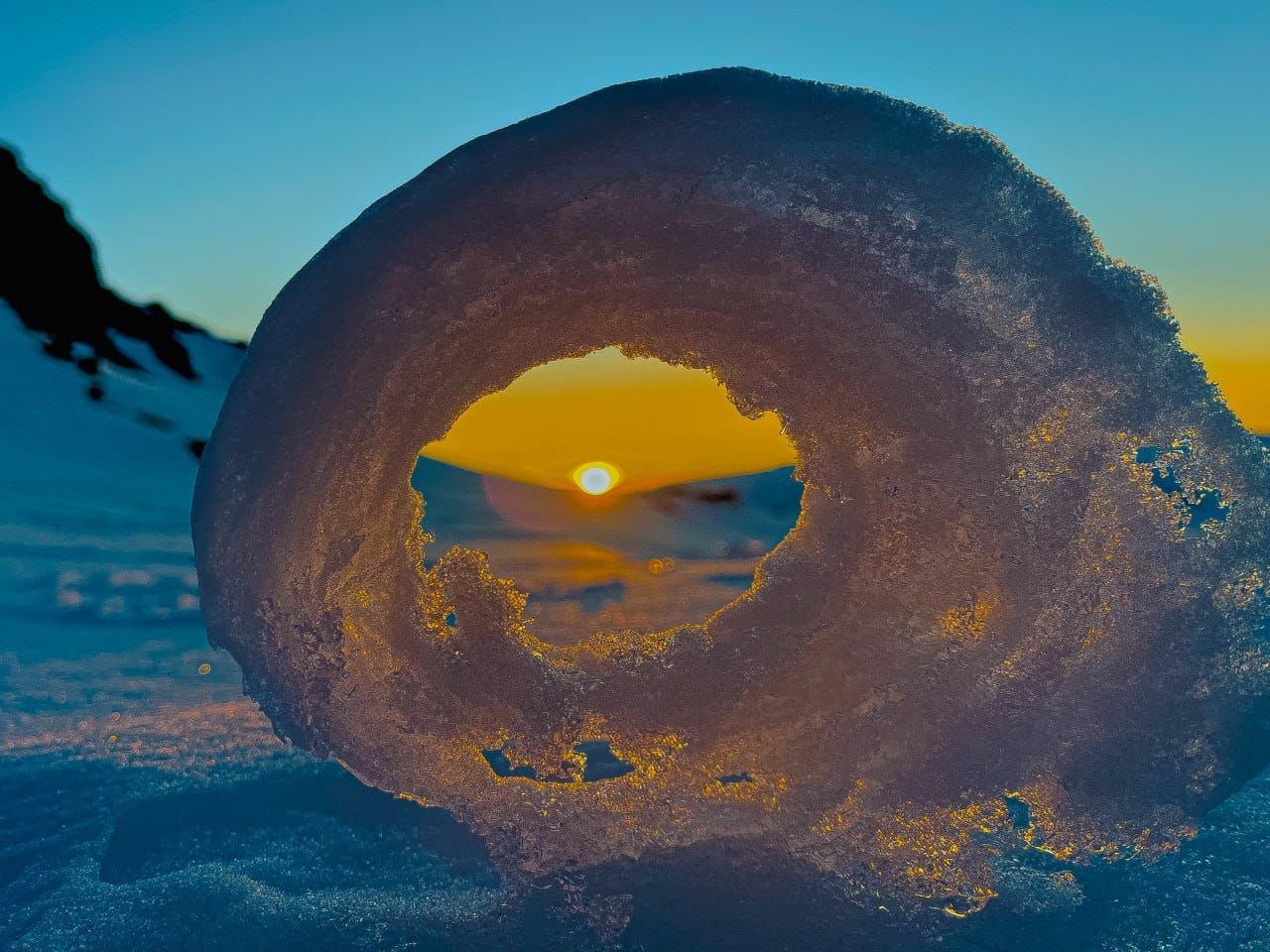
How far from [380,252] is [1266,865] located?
14.4ft

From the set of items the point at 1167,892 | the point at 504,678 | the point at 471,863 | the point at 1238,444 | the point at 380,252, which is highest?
the point at 380,252

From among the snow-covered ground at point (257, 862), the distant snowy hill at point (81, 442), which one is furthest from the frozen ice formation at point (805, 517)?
the distant snowy hill at point (81, 442)

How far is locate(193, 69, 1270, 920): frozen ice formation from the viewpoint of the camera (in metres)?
2.30

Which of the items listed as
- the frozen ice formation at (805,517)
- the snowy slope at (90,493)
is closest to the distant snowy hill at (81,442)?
the snowy slope at (90,493)

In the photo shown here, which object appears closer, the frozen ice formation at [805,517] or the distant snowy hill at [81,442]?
the frozen ice formation at [805,517]

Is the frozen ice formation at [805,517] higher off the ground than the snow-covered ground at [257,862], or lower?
higher

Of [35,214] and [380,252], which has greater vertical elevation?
[35,214]

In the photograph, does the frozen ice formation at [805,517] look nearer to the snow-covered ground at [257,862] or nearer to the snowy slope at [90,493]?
the snow-covered ground at [257,862]

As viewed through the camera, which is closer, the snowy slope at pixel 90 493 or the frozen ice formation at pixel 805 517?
the frozen ice formation at pixel 805 517

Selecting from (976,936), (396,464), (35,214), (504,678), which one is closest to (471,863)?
(504,678)

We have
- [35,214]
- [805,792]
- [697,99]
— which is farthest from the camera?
[35,214]

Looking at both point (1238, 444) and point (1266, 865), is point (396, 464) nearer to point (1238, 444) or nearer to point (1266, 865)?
point (1238, 444)

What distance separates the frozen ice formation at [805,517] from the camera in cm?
230

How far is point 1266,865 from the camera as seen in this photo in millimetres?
2760
